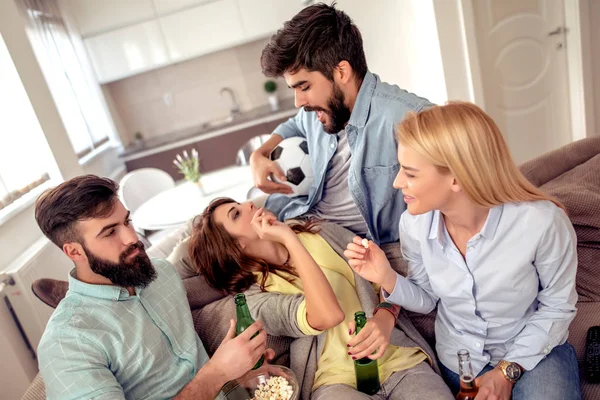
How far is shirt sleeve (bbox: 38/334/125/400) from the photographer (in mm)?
1058

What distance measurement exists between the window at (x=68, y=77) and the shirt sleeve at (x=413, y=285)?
304 centimetres

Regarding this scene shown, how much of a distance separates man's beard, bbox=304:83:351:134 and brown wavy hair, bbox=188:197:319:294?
503 millimetres

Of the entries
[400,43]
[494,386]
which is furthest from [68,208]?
[400,43]

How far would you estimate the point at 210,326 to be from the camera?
1.50 m

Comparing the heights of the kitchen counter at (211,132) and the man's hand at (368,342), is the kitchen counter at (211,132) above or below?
above

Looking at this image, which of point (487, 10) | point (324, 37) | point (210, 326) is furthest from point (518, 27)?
point (210, 326)

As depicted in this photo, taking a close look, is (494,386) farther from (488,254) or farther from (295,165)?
(295,165)

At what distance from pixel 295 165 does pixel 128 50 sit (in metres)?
3.25

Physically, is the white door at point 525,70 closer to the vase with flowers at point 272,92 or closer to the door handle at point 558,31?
the door handle at point 558,31

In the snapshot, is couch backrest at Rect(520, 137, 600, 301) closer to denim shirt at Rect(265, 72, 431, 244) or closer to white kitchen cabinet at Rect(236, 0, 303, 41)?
denim shirt at Rect(265, 72, 431, 244)

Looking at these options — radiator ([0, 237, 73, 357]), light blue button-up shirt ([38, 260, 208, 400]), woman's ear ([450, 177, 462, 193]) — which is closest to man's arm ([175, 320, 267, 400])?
light blue button-up shirt ([38, 260, 208, 400])

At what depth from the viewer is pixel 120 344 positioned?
1.19m

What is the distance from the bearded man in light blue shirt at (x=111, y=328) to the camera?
1098mm

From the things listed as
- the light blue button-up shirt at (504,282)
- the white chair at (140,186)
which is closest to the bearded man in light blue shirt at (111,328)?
the light blue button-up shirt at (504,282)
